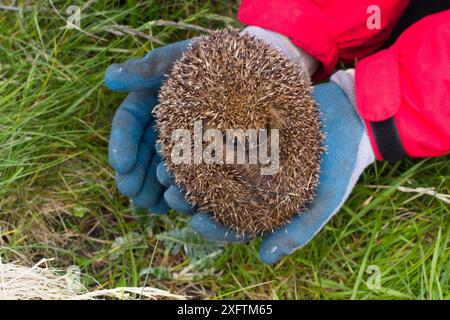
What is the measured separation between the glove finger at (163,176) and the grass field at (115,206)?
49cm

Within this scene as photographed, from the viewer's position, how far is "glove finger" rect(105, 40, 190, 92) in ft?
8.83

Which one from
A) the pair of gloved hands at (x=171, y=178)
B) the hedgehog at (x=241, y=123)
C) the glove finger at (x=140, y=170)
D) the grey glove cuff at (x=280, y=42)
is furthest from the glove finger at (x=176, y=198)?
the grey glove cuff at (x=280, y=42)

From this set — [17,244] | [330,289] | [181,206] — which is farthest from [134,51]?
[330,289]

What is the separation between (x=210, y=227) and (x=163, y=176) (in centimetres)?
32

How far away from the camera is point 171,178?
2.68 m

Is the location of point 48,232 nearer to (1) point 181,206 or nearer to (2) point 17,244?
(2) point 17,244

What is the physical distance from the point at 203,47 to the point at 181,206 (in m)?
0.74

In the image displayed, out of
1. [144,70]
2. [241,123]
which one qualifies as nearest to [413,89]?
[241,123]

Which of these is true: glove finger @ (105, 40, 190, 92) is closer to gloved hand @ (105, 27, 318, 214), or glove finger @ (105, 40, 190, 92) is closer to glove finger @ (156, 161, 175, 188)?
gloved hand @ (105, 27, 318, 214)

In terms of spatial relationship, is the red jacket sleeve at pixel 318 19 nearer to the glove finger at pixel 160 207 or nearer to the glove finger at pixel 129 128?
the glove finger at pixel 129 128

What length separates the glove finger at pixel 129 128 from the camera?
274cm

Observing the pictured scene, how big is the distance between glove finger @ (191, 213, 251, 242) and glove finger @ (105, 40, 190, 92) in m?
0.67

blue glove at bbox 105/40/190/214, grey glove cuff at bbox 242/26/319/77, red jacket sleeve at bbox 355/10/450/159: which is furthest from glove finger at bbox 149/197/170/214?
red jacket sleeve at bbox 355/10/450/159

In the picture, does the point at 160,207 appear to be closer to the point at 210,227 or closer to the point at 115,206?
the point at 115,206
